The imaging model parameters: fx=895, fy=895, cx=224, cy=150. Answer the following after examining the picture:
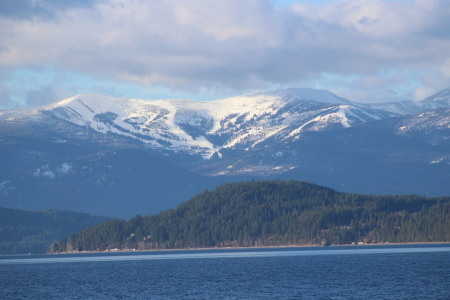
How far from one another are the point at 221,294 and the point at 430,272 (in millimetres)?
53876

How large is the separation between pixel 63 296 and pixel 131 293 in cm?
1368

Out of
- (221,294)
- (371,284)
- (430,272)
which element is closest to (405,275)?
(430,272)

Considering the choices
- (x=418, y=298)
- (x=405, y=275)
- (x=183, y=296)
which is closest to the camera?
(x=418, y=298)

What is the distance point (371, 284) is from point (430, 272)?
964 inches

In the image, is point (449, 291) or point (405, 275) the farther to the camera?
point (405, 275)

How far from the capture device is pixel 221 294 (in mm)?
172625

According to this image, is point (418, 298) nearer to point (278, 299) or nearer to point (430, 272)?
point (278, 299)

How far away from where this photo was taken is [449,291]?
160125 millimetres

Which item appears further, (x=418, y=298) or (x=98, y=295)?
(x=98, y=295)

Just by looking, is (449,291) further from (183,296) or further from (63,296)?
(63,296)

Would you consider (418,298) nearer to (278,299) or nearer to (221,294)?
(278,299)

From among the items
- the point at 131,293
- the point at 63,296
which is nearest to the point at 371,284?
the point at 131,293

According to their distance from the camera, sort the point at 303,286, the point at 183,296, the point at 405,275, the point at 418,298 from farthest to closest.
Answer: the point at 405,275, the point at 303,286, the point at 183,296, the point at 418,298

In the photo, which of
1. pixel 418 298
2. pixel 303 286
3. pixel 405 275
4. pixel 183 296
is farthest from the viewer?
pixel 405 275
